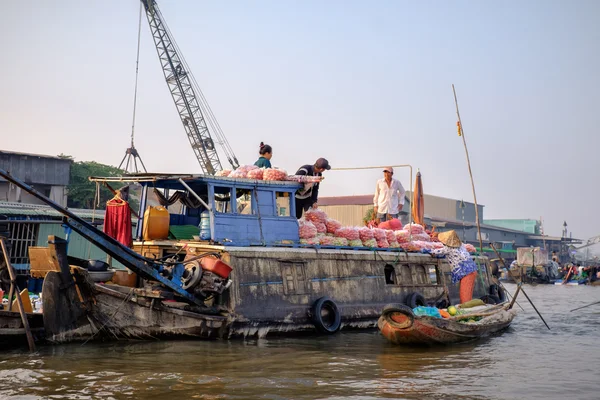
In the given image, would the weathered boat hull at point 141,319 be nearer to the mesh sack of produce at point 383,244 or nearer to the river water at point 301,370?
the river water at point 301,370

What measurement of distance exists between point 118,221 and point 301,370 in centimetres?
491

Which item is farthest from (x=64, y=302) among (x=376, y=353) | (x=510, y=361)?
(x=510, y=361)

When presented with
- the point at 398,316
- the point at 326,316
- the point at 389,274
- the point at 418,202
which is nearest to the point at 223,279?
the point at 326,316

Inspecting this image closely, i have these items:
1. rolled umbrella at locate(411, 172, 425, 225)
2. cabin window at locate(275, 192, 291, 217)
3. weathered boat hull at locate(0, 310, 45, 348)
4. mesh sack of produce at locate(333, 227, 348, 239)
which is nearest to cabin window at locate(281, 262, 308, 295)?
cabin window at locate(275, 192, 291, 217)

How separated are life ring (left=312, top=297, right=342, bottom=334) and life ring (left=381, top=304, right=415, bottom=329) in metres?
1.48

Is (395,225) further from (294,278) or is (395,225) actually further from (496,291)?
(496,291)

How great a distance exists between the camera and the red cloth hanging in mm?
12367

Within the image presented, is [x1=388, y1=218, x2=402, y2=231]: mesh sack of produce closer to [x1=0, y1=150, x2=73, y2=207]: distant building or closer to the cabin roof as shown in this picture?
the cabin roof

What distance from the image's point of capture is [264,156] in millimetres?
14547

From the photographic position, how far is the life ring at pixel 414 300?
15.3 metres

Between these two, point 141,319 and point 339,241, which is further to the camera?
point 339,241

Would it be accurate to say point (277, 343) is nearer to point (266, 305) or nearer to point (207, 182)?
point (266, 305)

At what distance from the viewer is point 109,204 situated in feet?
41.0

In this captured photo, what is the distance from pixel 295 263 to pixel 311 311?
41.1 inches
